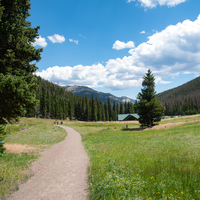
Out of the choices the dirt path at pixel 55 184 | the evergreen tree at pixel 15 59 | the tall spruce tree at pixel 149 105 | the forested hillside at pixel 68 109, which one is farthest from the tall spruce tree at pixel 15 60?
the forested hillside at pixel 68 109

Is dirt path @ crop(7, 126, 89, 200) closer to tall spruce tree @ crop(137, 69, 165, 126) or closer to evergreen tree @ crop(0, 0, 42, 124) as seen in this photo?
evergreen tree @ crop(0, 0, 42, 124)

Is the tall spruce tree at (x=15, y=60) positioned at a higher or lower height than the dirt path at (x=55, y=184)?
higher

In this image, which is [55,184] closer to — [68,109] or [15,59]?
[15,59]

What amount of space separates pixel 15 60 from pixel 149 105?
28139 mm

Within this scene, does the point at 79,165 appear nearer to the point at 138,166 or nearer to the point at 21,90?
the point at 138,166

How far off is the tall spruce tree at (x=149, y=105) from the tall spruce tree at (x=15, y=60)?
26510 millimetres

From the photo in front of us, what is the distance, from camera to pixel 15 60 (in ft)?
30.7

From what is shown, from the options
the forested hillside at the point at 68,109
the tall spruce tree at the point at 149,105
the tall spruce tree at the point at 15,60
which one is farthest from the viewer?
the forested hillside at the point at 68,109

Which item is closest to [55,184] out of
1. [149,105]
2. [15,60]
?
[15,60]

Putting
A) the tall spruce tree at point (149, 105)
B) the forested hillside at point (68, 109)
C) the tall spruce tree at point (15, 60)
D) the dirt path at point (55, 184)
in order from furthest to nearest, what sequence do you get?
1. the forested hillside at point (68, 109)
2. the tall spruce tree at point (149, 105)
3. the tall spruce tree at point (15, 60)
4. the dirt path at point (55, 184)

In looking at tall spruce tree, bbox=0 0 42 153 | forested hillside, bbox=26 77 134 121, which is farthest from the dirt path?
forested hillside, bbox=26 77 134 121

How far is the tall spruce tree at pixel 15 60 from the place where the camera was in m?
6.93

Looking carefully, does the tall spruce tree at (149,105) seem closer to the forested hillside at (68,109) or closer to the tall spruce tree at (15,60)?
the tall spruce tree at (15,60)

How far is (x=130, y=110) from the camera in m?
110
